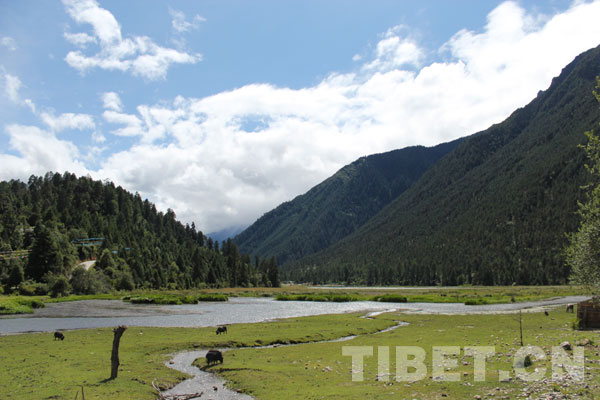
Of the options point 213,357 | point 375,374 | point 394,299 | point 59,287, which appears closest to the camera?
point 375,374

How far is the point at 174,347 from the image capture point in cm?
4156

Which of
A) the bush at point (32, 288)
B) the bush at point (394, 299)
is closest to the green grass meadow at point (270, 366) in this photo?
the bush at point (394, 299)

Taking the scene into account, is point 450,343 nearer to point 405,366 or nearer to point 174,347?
point 405,366

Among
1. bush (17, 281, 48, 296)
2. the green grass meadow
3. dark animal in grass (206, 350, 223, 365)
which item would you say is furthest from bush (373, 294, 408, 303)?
bush (17, 281, 48, 296)

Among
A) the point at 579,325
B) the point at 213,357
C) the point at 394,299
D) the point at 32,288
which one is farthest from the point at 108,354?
the point at 394,299

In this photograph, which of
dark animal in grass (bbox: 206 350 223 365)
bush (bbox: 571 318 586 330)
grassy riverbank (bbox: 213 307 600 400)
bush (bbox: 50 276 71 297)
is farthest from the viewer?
bush (bbox: 50 276 71 297)

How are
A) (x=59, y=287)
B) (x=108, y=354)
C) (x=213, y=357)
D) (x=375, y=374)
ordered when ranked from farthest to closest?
(x=59, y=287), (x=108, y=354), (x=213, y=357), (x=375, y=374)

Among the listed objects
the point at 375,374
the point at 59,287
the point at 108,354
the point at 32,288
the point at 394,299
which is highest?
the point at 375,374

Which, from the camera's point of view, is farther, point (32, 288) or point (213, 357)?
point (32, 288)

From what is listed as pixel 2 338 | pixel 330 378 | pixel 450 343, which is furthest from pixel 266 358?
pixel 2 338

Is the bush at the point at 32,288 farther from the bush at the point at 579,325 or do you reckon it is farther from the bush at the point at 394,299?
the bush at the point at 579,325

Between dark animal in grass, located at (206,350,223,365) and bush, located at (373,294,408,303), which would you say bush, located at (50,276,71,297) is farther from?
dark animal in grass, located at (206,350,223,365)

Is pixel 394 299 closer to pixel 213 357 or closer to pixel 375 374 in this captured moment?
pixel 213 357

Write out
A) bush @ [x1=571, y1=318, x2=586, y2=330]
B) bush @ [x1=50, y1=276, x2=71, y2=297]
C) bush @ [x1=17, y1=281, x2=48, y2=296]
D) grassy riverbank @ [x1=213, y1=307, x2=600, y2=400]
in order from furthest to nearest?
bush @ [x1=50, y1=276, x2=71, y2=297] < bush @ [x1=17, y1=281, x2=48, y2=296] < bush @ [x1=571, y1=318, x2=586, y2=330] < grassy riverbank @ [x1=213, y1=307, x2=600, y2=400]
